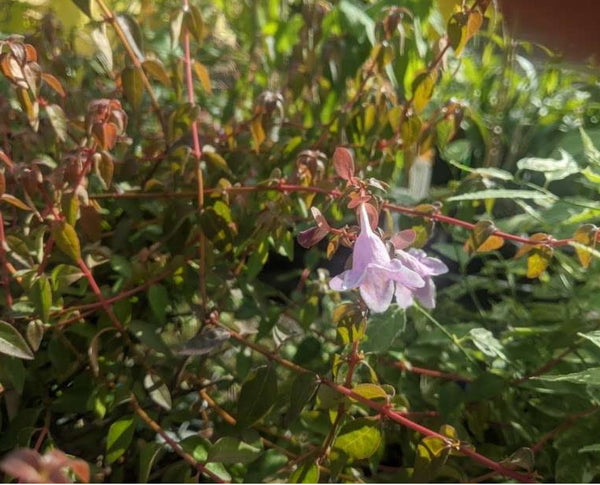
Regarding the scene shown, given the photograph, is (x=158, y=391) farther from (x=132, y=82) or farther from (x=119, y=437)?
(x=132, y=82)

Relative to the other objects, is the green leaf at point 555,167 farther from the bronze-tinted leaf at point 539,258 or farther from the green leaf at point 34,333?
the green leaf at point 34,333

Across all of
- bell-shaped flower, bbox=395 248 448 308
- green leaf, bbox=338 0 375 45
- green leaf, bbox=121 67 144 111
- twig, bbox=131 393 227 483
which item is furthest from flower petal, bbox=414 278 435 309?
green leaf, bbox=338 0 375 45

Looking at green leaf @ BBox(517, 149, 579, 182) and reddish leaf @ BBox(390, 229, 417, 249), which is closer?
reddish leaf @ BBox(390, 229, 417, 249)

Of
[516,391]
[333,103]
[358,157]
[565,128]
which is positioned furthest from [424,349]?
[565,128]

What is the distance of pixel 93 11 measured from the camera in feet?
2.01

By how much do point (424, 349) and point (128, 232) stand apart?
13.3 inches

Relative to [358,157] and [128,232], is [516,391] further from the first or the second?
[128,232]

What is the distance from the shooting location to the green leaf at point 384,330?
0.58 meters

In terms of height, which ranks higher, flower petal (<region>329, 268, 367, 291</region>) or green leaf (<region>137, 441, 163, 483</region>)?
flower petal (<region>329, 268, 367, 291</region>)

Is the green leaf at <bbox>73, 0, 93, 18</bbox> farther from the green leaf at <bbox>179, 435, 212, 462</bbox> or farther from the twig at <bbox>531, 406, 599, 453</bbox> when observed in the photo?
the twig at <bbox>531, 406, 599, 453</bbox>

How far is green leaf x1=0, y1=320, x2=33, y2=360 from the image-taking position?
480 millimetres

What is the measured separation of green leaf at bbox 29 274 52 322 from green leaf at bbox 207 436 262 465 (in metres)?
0.16

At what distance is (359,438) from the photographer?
0.51m

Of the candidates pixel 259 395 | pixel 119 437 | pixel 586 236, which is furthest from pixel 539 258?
pixel 119 437
